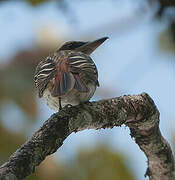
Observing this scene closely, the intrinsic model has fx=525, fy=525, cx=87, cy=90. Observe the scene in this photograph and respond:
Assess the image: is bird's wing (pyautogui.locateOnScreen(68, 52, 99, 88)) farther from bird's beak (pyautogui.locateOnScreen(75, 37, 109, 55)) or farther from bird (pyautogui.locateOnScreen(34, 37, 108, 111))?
bird's beak (pyautogui.locateOnScreen(75, 37, 109, 55))

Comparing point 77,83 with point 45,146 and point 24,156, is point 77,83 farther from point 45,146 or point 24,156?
point 24,156

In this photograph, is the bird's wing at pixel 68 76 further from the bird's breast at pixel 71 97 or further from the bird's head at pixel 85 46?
the bird's head at pixel 85 46

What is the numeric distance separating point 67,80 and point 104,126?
1.77ft

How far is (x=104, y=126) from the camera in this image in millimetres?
3914

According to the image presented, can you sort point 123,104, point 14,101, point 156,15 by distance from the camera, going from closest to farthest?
point 123,104, point 156,15, point 14,101

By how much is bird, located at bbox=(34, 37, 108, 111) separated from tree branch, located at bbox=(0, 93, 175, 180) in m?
0.31

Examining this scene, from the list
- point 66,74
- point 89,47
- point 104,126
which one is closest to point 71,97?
point 66,74

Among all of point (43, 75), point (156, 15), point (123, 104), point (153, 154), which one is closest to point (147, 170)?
point (153, 154)

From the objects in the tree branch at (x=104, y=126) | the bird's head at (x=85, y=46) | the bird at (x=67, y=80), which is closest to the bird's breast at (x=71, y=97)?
the bird at (x=67, y=80)

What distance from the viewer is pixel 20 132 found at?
5.57 metres

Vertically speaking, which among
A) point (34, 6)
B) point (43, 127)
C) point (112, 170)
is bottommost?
point (112, 170)

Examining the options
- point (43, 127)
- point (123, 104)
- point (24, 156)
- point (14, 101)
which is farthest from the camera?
point (14, 101)

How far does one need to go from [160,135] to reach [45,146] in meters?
1.69

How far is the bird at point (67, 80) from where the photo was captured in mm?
4156
